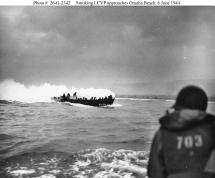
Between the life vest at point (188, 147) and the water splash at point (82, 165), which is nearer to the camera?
the life vest at point (188, 147)

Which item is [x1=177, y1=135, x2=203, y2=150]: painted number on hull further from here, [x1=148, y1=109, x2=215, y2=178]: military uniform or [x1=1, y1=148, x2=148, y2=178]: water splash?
[x1=1, y1=148, x2=148, y2=178]: water splash

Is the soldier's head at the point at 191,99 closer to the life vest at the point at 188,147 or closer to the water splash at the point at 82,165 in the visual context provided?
the life vest at the point at 188,147

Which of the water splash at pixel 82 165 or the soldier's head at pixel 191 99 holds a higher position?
the soldier's head at pixel 191 99

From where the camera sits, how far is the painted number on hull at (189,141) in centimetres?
253

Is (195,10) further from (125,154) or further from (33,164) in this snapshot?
(33,164)

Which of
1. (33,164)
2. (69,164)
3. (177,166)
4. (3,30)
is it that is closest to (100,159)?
(69,164)

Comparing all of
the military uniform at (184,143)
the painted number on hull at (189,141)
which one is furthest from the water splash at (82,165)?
the painted number on hull at (189,141)

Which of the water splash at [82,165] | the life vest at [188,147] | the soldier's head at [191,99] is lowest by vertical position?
the water splash at [82,165]

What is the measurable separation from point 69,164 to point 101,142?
19.2 feet

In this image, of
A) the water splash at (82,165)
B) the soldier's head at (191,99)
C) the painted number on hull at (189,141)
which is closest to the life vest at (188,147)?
the painted number on hull at (189,141)

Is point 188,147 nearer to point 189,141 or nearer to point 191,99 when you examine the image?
point 189,141

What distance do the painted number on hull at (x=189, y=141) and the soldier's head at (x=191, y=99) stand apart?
0.29m

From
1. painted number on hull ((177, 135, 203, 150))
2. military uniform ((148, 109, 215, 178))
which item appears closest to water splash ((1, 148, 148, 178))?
military uniform ((148, 109, 215, 178))

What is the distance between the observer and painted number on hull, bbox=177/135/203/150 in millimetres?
2525
